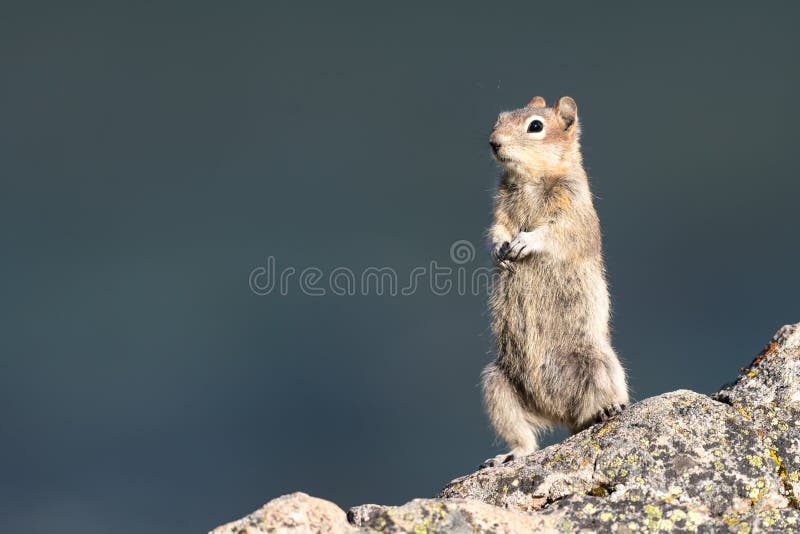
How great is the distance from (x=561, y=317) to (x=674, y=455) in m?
2.43

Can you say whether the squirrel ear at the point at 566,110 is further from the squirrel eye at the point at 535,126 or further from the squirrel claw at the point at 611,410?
the squirrel claw at the point at 611,410

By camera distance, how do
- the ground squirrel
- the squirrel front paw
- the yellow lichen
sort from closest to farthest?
the yellow lichen < the ground squirrel < the squirrel front paw

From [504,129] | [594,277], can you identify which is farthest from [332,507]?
[504,129]

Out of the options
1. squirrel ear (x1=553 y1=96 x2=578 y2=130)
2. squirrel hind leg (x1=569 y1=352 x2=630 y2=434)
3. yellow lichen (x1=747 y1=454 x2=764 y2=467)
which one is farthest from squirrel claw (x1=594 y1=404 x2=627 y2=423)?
squirrel ear (x1=553 y1=96 x2=578 y2=130)

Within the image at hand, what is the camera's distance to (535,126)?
710 centimetres

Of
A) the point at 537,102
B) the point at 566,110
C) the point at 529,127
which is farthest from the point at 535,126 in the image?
the point at 537,102

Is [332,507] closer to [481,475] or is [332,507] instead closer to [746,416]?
[481,475]

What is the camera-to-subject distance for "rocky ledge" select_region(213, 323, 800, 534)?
3.43 m

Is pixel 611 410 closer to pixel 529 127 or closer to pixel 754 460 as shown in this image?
pixel 754 460

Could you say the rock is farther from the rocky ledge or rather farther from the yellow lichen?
the yellow lichen

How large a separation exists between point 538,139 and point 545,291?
127 centimetres

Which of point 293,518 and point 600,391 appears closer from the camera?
point 293,518

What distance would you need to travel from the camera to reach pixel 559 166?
23.5 ft

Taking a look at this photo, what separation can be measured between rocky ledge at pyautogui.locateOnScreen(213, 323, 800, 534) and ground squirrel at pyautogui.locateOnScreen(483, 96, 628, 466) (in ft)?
4.44
